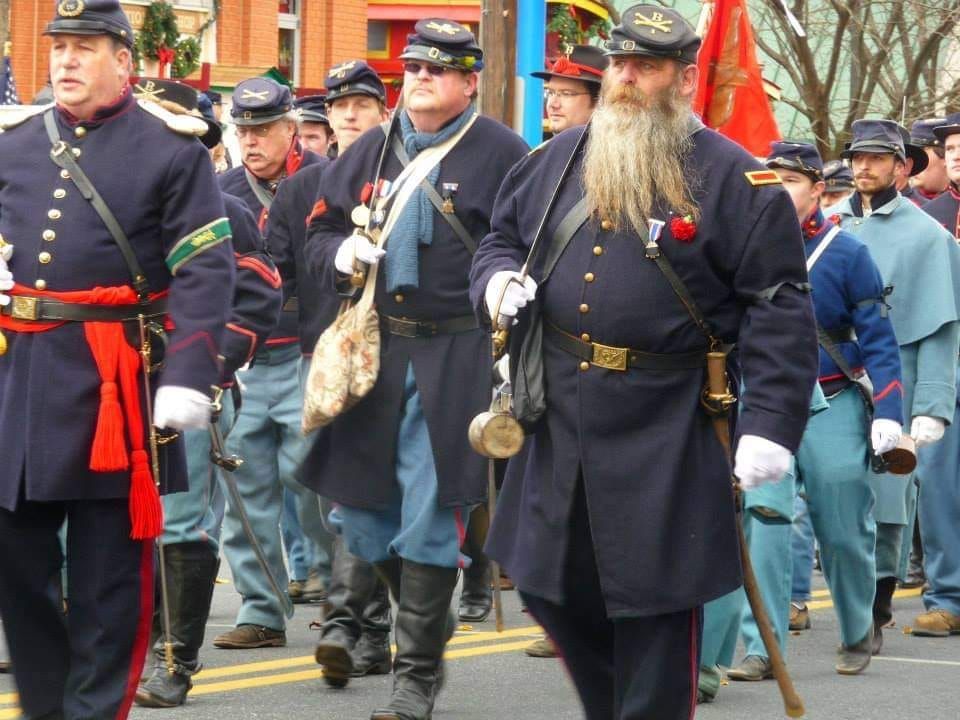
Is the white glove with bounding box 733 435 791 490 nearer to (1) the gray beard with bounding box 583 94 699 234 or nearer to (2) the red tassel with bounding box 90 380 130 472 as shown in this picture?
(1) the gray beard with bounding box 583 94 699 234

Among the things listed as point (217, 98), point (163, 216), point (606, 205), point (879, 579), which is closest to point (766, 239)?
point (606, 205)

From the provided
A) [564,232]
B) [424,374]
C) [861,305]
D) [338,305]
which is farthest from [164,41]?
[564,232]

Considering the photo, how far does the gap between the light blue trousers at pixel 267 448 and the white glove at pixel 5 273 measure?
3.14m

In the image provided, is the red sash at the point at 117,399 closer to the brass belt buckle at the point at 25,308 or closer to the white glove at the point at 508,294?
the brass belt buckle at the point at 25,308

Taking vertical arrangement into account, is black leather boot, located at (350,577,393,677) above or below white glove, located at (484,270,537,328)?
below

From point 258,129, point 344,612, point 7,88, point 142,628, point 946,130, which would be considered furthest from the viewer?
point 7,88

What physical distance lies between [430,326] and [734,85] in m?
2.84

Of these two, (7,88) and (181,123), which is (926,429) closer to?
(181,123)

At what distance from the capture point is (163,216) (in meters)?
5.60

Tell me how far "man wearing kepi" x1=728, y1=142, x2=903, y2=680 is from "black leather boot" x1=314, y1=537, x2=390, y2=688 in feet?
4.87

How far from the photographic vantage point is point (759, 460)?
16.9 feet

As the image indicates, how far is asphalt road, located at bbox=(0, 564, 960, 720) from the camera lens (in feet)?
23.3

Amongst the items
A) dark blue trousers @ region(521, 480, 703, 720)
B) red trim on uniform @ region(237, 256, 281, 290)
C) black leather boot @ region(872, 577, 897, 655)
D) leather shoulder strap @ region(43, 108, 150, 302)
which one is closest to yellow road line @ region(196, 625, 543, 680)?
red trim on uniform @ region(237, 256, 281, 290)

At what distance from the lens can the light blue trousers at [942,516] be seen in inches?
374
